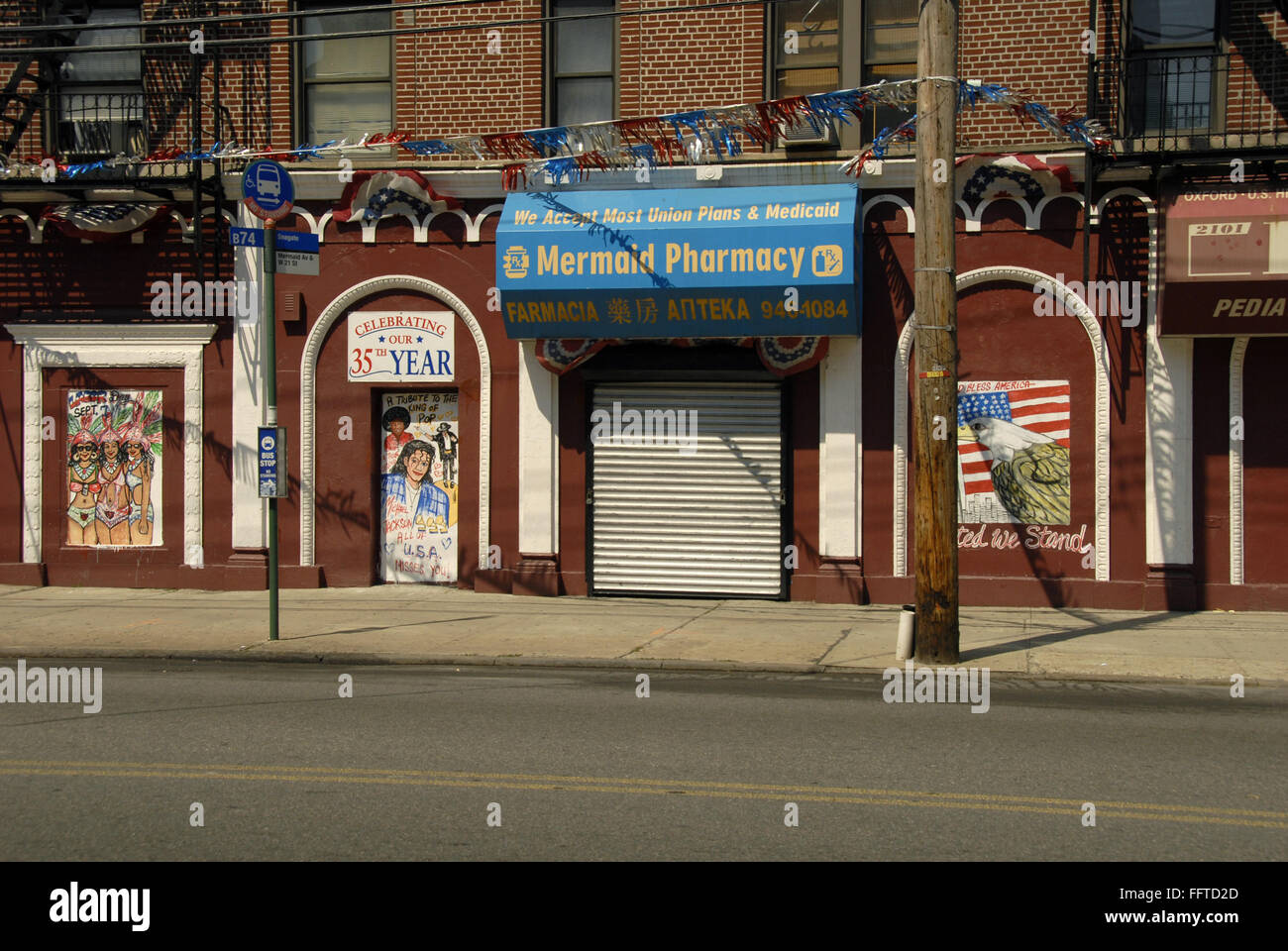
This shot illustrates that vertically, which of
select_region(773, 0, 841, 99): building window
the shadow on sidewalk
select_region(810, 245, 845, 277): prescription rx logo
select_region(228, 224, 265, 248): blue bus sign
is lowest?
the shadow on sidewalk

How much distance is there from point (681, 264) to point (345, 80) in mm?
5240

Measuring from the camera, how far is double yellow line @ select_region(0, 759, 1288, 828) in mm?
6258

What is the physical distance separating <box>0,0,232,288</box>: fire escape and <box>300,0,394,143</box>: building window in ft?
3.65

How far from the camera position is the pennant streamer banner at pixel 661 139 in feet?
43.4

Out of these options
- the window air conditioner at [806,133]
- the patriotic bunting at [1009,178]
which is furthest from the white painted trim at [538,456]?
the patriotic bunting at [1009,178]

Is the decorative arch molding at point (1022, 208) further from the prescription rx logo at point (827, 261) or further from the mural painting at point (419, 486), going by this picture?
the mural painting at point (419, 486)

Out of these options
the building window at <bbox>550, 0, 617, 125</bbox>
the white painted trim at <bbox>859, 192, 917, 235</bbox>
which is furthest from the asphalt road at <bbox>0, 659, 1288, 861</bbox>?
the building window at <bbox>550, 0, 617, 125</bbox>

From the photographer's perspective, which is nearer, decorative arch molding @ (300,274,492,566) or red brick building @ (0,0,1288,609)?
red brick building @ (0,0,1288,609)

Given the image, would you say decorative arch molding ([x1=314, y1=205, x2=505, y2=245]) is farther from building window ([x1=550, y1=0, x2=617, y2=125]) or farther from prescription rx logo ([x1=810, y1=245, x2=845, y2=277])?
prescription rx logo ([x1=810, y1=245, x2=845, y2=277])

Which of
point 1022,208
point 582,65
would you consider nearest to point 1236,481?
point 1022,208

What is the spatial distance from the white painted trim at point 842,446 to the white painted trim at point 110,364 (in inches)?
304

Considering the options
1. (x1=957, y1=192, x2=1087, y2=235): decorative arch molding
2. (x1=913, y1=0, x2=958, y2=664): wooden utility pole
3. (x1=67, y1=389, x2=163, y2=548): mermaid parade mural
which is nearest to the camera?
(x1=913, y1=0, x2=958, y2=664): wooden utility pole

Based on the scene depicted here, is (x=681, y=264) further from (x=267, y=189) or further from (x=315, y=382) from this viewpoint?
(x=315, y=382)

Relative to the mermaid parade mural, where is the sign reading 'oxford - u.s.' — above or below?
above
